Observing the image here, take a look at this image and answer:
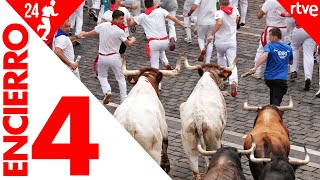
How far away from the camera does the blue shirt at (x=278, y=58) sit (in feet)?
45.6

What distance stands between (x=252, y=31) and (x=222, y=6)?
5252 mm

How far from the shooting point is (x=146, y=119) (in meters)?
10.9

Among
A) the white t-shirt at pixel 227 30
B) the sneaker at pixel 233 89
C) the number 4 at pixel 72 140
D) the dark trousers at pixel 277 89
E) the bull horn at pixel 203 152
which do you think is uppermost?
the white t-shirt at pixel 227 30

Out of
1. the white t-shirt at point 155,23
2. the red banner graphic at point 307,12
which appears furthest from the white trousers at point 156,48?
the red banner graphic at point 307,12

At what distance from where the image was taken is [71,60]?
14.6 meters

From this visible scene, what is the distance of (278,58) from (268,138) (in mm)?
3836

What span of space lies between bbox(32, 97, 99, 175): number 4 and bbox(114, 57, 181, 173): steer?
4029 millimetres

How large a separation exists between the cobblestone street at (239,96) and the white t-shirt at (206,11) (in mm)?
1329

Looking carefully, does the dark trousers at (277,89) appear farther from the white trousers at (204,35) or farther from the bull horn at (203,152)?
the bull horn at (203,152)

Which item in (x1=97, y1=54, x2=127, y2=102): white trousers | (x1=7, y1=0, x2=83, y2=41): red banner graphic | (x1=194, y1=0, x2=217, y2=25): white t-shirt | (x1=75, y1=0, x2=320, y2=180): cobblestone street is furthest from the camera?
(x1=194, y1=0, x2=217, y2=25): white t-shirt

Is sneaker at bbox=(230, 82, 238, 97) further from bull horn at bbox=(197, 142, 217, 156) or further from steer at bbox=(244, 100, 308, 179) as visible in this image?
bull horn at bbox=(197, 142, 217, 156)

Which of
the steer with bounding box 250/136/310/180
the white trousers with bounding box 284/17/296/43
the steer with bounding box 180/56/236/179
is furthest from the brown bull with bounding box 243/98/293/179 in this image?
the white trousers with bounding box 284/17/296/43

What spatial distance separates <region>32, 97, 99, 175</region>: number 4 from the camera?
648 centimetres

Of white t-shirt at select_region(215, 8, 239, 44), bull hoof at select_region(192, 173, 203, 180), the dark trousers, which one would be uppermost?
white t-shirt at select_region(215, 8, 239, 44)
